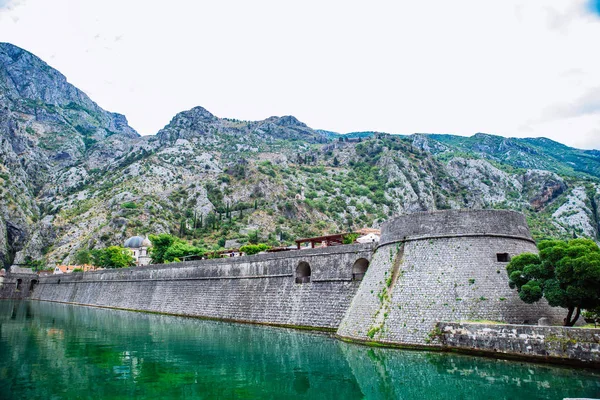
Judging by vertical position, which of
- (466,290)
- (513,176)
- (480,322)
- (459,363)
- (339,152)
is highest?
(339,152)

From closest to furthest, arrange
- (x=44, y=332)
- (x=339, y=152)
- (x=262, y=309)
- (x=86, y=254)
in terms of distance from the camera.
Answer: (x=44, y=332) → (x=262, y=309) → (x=86, y=254) → (x=339, y=152)

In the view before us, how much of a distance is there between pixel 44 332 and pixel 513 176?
123667 millimetres

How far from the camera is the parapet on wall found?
1113 inches

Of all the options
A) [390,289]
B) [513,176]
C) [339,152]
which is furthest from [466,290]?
[339,152]

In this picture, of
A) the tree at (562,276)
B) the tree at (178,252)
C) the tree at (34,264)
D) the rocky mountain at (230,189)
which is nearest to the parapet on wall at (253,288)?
the tree at (562,276)

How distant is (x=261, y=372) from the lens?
57.4ft

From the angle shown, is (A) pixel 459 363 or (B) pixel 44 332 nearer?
(A) pixel 459 363

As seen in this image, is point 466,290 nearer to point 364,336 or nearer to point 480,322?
point 480,322

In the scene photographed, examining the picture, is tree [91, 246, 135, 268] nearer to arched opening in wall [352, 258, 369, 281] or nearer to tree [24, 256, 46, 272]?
tree [24, 256, 46, 272]

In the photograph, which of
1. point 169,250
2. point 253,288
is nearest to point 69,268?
point 169,250

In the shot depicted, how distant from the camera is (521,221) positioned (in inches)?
925

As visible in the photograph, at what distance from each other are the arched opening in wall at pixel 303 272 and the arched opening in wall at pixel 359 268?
4.64 meters

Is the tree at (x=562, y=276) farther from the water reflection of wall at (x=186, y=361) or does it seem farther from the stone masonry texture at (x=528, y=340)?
the water reflection of wall at (x=186, y=361)

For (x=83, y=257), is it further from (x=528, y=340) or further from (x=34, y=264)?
(x=528, y=340)
